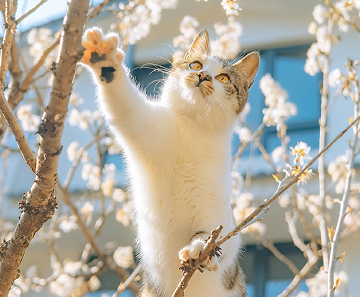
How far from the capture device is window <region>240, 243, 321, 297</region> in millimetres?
4730

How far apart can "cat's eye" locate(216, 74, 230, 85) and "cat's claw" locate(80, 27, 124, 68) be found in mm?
777

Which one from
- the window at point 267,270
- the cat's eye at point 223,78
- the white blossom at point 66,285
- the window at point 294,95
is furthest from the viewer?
the window at point 294,95

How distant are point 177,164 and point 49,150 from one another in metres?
0.81

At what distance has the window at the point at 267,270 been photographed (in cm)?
473

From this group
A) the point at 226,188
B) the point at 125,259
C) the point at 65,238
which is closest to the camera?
the point at 226,188

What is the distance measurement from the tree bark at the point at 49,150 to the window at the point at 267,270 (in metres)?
3.66

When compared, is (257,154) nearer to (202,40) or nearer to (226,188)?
(202,40)

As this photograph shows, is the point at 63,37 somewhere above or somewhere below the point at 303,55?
below

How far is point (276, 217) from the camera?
15.7 feet

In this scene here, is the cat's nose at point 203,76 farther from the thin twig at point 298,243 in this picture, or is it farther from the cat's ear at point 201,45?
the thin twig at point 298,243

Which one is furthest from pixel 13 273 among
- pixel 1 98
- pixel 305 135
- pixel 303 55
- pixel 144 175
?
pixel 303 55

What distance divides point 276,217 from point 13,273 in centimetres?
384

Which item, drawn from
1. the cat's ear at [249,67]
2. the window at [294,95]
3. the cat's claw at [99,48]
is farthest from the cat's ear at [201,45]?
the window at [294,95]

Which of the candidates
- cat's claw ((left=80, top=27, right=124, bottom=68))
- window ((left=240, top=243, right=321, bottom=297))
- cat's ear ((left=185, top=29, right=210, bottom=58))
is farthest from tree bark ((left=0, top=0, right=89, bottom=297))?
window ((left=240, top=243, right=321, bottom=297))
